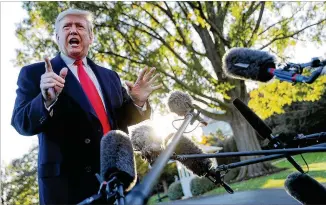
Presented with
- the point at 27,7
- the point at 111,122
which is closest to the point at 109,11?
the point at 27,7

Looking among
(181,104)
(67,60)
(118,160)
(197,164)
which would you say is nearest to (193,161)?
(197,164)

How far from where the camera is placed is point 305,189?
160cm

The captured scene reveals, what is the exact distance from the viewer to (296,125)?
20.3 metres

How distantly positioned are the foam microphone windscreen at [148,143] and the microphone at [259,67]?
0.51m

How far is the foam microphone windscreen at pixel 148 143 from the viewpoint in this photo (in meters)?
1.66

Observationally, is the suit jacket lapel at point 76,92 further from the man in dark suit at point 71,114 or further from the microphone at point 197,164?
the microphone at point 197,164

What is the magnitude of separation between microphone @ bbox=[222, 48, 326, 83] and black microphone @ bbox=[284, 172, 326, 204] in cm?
55

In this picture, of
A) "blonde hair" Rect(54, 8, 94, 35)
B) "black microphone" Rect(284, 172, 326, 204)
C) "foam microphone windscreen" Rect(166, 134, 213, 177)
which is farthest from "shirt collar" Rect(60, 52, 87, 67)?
"black microphone" Rect(284, 172, 326, 204)

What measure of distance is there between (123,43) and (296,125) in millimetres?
12432

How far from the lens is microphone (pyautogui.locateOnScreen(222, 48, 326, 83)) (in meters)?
1.27

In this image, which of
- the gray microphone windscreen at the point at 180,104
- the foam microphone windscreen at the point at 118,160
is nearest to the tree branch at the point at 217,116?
the gray microphone windscreen at the point at 180,104

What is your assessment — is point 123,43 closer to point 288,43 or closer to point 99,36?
point 99,36

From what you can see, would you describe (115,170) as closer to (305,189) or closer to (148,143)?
(148,143)

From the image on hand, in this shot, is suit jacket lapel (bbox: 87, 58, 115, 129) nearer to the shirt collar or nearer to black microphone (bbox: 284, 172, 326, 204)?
the shirt collar
